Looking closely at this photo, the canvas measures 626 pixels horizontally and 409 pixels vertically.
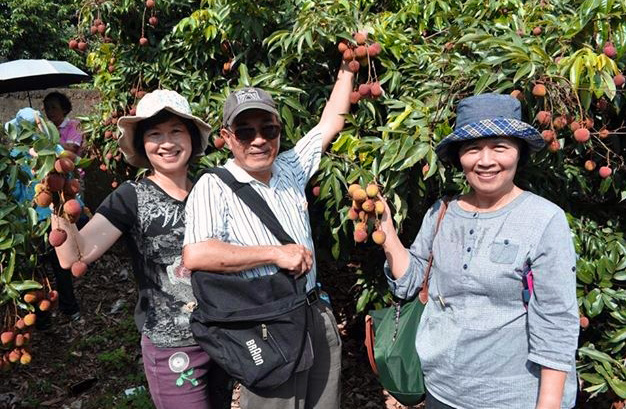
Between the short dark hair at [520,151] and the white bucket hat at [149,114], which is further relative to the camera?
the white bucket hat at [149,114]

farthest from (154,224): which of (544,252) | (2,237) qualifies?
(544,252)

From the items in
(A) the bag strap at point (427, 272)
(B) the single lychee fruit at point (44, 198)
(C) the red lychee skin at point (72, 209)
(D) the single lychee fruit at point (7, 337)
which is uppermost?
(B) the single lychee fruit at point (44, 198)

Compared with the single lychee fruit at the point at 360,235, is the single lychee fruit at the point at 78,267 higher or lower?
lower

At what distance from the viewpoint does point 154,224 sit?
6.85 ft

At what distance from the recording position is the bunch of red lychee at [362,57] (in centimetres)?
240

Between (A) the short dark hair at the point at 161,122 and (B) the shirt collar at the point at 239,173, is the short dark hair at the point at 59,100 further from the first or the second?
(B) the shirt collar at the point at 239,173

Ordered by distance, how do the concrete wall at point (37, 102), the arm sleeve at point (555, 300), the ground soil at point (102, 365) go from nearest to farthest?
the arm sleeve at point (555, 300)
the ground soil at point (102, 365)
the concrete wall at point (37, 102)

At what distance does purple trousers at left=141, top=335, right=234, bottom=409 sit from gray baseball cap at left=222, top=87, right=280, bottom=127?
2.94 feet

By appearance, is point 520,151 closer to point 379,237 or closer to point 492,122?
point 492,122

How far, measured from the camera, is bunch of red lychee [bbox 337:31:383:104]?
240 centimetres

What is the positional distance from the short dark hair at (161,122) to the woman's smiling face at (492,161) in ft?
3.62

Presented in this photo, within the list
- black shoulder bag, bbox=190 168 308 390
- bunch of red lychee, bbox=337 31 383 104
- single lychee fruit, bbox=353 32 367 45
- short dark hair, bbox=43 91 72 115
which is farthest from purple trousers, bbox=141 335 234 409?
short dark hair, bbox=43 91 72 115

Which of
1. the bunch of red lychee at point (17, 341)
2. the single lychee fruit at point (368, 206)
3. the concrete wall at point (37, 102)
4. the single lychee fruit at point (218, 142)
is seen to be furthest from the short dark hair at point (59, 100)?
the single lychee fruit at point (368, 206)

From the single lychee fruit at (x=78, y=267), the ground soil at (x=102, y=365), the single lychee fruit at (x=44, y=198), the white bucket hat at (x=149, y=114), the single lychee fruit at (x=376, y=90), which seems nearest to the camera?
the single lychee fruit at (x=44, y=198)
